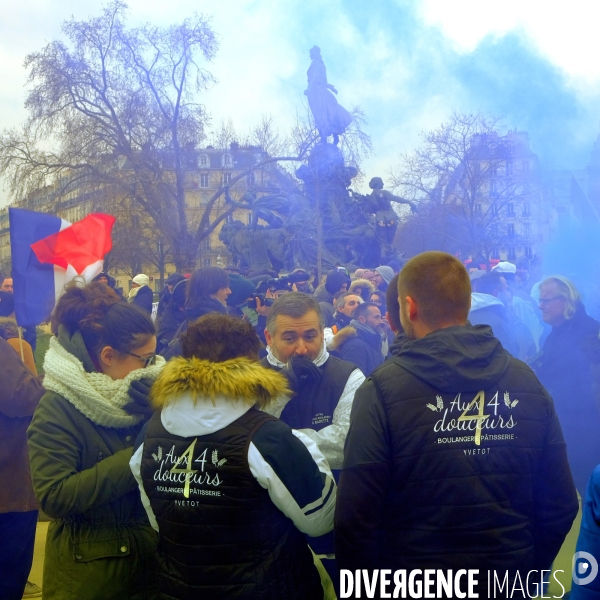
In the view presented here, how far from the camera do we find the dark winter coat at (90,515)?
228 centimetres

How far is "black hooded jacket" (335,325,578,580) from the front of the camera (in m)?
1.93

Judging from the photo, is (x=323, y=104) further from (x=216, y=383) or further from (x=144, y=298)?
(x=216, y=383)

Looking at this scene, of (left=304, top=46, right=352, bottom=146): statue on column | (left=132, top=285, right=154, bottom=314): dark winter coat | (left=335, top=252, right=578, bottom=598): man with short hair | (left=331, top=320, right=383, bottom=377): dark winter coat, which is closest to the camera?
(left=335, top=252, right=578, bottom=598): man with short hair

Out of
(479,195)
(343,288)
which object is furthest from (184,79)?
(343,288)

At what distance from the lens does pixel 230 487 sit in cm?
201

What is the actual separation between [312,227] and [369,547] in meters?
17.2

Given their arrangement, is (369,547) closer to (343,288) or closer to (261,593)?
(261,593)

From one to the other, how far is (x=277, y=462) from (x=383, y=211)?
1772 centimetres

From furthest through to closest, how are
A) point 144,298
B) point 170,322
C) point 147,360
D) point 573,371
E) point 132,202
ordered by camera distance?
point 132,202
point 144,298
point 170,322
point 573,371
point 147,360

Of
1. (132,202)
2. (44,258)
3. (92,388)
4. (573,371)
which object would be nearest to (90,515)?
(92,388)

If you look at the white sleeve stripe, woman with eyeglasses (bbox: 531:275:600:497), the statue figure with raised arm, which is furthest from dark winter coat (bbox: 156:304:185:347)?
the statue figure with raised arm

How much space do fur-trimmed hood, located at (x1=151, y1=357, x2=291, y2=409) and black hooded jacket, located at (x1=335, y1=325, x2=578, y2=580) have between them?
277mm

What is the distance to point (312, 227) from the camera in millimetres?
19031

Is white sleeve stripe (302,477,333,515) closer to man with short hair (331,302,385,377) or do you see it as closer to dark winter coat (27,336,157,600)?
dark winter coat (27,336,157,600)
